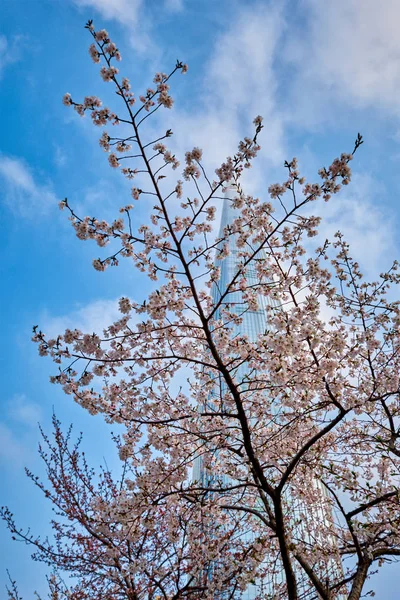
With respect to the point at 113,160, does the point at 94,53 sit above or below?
above

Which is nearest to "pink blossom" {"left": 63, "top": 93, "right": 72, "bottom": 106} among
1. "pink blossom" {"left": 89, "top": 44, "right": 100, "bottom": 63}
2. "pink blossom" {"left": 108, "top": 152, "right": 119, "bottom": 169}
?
"pink blossom" {"left": 89, "top": 44, "right": 100, "bottom": 63}

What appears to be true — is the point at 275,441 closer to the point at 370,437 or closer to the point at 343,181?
the point at 370,437

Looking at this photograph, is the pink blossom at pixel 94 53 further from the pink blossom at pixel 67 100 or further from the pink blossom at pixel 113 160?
the pink blossom at pixel 113 160

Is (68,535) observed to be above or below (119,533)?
above

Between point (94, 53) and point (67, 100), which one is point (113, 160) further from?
point (94, 53)

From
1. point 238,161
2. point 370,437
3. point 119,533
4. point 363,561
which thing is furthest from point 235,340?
point 363,561

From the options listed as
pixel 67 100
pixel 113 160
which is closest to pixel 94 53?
pixel 67 100

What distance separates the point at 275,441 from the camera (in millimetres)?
6273

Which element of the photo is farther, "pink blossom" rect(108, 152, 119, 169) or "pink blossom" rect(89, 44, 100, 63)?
"pink blossom" rect(108, 152, 119, 169)

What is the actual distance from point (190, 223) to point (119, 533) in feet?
14.1

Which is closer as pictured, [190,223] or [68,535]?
[190,223]

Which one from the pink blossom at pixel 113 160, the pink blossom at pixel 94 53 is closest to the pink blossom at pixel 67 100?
the pink blossom at pixel 94 53

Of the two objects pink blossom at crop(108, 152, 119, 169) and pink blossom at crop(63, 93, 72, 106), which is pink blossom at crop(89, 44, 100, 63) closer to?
pink blossom at crop(63, 93, 72, 106)

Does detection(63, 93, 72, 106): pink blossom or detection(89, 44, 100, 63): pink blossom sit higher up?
detection(89, 44, 100, 63): pink blossom
